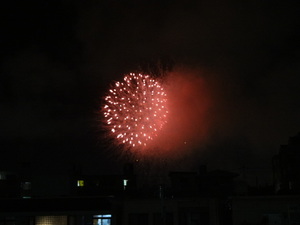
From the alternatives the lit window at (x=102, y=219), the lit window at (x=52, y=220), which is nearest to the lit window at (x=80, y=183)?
the lit window at (x=52, y=220)

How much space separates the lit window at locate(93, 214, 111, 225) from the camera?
3578 centimetres

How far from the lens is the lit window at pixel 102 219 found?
35.8 meters

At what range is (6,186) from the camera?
56.8 meters

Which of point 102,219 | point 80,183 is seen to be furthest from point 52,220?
point 80,183

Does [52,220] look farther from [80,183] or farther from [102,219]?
[80,183]

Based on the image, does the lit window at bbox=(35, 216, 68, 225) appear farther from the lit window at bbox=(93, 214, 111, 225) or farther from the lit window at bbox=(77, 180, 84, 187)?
the lit window at bbox=(77, 180, 84, 187)

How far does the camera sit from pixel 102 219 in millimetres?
35812

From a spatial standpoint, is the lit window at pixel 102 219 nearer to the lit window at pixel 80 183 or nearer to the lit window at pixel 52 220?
the lit window at pixel 52 220

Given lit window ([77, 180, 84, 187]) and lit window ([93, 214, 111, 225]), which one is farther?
lit window ([77, 180, 84, 187])

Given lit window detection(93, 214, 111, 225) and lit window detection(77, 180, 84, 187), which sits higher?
lit window detection(77, 180, 84, 187)

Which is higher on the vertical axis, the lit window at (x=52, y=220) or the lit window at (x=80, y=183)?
the lit window at (x=80, y=183)

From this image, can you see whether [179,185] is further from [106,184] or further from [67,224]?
[106,184]

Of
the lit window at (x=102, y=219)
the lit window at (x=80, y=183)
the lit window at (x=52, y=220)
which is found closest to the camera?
the lit window at (x=102, y=219)

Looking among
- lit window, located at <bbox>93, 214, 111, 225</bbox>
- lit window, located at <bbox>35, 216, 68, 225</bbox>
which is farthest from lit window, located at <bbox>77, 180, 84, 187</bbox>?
lit window, located at <bbox>93, 214, 111, 225</bbox>
